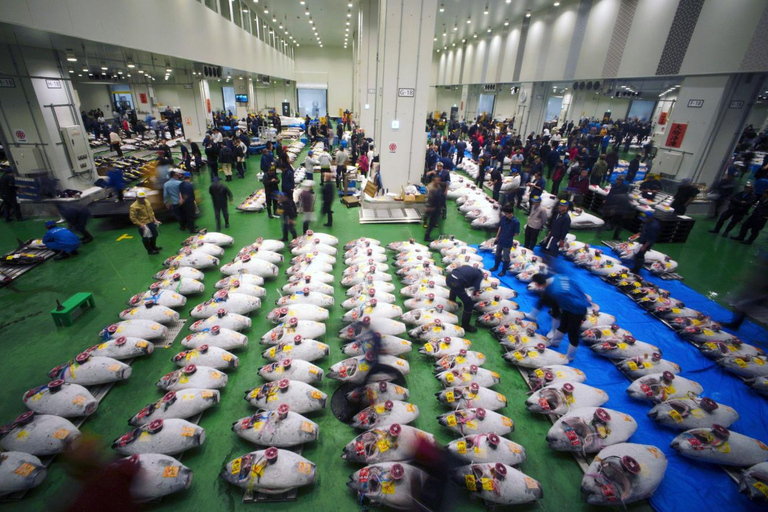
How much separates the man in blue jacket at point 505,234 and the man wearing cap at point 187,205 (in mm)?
8901

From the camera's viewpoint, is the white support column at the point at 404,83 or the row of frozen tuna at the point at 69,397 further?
the white support column at the point at 404,83

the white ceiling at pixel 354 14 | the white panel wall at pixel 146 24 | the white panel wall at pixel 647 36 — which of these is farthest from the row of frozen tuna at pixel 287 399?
the white ceiling at pixel 354 14

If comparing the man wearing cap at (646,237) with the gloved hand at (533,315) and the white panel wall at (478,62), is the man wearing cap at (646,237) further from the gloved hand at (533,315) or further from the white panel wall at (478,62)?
the white panel wall at (478,62)

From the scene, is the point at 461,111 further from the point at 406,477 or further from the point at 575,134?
the point at 406,477

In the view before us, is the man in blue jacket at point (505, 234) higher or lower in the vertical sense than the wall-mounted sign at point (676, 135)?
lower

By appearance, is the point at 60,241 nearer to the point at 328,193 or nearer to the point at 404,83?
the point at 328,193

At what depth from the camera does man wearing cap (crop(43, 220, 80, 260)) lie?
29.0ft

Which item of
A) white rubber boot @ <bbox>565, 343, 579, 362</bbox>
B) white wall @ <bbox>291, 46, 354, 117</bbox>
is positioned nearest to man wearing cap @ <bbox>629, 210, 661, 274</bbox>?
white rubber boot @ <bbox>565, 343, 579, 362</bbox>

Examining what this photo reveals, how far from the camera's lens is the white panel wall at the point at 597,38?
18047mm

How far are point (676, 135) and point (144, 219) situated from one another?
20095 millimetres

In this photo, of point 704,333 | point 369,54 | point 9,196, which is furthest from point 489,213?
point 9,196

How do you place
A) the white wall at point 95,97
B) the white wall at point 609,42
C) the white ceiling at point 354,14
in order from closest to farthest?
1. the white wall at point 609,42
2. the white ceiling at point 354,14
3. the white wall at point 95,97

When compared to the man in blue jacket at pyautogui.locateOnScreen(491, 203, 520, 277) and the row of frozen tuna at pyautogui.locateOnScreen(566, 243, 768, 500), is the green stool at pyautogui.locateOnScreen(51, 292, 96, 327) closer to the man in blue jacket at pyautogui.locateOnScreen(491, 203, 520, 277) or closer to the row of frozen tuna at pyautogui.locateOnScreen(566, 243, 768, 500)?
the man in blue jacket at pyautogui.locateOnScreen(491, 203, 520, 277)

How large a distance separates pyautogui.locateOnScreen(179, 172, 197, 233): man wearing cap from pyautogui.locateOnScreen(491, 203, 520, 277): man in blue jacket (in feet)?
29.2
